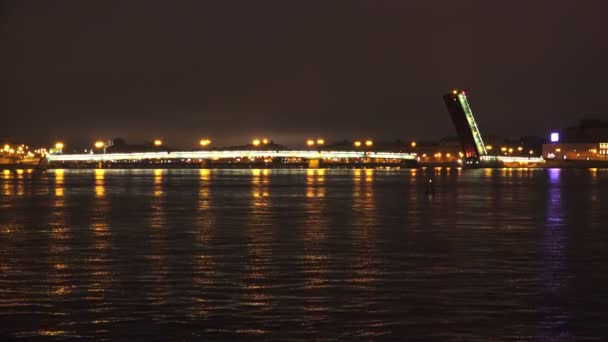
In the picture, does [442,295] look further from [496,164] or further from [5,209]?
[496,164]

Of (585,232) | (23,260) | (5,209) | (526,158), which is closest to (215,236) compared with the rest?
(23,260)

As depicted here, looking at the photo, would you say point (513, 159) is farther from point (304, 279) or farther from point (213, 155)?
point (304, 279)

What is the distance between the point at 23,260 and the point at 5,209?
16552mm

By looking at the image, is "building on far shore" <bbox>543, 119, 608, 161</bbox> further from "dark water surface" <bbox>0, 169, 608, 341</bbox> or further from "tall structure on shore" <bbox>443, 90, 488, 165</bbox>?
"dark water surface" <bbox>0, 169, 608, 341</bbox>

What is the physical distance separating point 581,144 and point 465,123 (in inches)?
2213

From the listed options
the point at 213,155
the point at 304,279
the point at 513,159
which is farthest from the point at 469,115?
the point at 304,279

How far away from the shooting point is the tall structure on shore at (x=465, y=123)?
102250 millimetres

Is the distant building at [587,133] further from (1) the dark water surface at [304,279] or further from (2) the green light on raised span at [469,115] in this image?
(1) the dark water surface at [304,279]

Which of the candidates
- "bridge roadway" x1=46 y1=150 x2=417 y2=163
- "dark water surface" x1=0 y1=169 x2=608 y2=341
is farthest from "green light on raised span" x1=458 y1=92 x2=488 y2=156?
"dark water surface" x1=0 y1=169 x2=608 y2=341

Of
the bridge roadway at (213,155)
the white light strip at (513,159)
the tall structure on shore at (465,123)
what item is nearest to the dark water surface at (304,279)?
the tall structure on shore at (465,123)

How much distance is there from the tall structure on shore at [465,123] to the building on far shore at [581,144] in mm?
38107

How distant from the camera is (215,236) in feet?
66.4

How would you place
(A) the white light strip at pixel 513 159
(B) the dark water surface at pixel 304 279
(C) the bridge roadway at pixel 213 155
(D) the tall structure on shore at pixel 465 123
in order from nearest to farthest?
1. (B) the dark water surface at pixel 304 279
2. (D) the tall structure on shore at pixel 465 123
3. (A) the white light strip at pixel 513 159
4. (C) the bridge roadway at pixel 213 155

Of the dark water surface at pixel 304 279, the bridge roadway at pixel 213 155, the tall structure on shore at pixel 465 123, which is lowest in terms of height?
the dark water surface at pixel 304 279
